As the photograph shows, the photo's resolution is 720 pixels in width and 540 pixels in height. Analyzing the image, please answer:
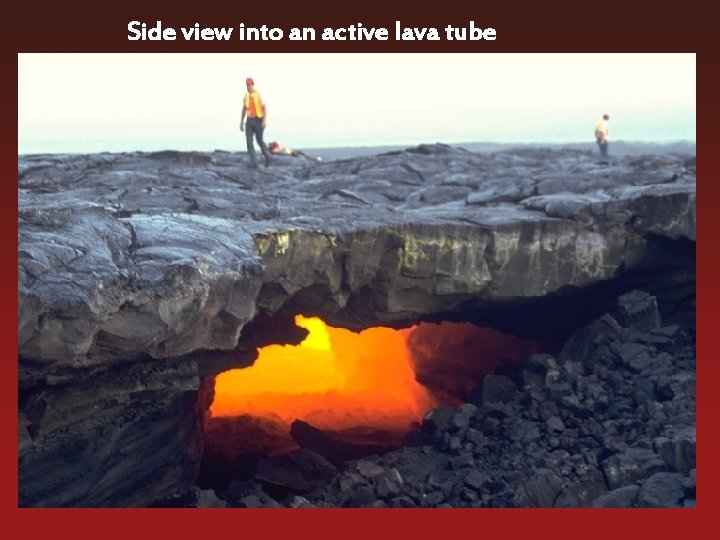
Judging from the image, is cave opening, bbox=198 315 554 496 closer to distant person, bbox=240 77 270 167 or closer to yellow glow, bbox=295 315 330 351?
yellow glow, bbox=295 315 330 351

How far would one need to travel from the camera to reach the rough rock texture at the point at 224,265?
783 centimetres

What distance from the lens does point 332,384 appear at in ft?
55.2

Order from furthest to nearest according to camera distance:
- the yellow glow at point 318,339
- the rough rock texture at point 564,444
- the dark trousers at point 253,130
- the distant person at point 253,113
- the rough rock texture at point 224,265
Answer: the yellow glow at point 318,339, the dark trousers at point 253,130, the distant person at point 253,113, the rough rock texture at point 564,444, the rough rock texture at point 224,265

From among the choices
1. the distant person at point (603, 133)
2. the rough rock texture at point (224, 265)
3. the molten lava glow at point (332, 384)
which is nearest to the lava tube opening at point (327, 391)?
the molten lava glow at point (332, 384)

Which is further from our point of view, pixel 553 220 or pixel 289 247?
pixel 553 220

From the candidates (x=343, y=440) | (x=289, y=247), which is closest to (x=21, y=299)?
(x=289, y=247)

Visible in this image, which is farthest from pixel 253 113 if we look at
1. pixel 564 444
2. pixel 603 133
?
pixel 603 133

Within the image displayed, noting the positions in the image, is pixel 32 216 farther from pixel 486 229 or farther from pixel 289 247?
pixel 486 229

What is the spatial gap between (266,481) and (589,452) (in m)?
4.17

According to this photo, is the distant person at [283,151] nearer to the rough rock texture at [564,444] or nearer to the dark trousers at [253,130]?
the dark trousers at [253,130]

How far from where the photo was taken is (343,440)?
44.0 ft

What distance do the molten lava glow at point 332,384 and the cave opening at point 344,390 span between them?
20mm

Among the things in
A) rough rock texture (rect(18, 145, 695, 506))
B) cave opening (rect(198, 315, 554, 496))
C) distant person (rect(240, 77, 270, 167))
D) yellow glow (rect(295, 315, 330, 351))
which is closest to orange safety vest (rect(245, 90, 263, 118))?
distant person (rect(240, 77, 270, 167))

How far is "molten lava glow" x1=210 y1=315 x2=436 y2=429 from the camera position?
49.7 feet
